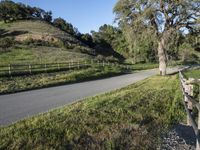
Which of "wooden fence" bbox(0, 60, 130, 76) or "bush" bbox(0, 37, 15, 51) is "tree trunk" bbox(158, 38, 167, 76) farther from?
"bush" bbox(0, 37, 15, 51)

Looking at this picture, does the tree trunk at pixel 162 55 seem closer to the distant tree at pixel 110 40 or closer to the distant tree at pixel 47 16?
the distant tree at pixel 110 40

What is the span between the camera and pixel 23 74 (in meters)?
29.3

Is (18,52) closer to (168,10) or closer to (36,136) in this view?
(168,10)

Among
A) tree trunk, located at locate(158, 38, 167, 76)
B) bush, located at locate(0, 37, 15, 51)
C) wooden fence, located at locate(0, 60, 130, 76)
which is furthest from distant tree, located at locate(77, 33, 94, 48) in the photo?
tree trunk, located at locate(158, 38, 167, 76)

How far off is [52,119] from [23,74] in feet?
68.6

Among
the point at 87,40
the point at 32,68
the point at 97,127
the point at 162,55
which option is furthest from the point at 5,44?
the point at 97,127

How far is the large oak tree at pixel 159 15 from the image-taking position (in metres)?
28.5

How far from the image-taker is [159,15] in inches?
1166

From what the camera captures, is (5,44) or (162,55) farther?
(5,44)

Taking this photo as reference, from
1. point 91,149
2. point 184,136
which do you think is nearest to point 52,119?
point 91,149

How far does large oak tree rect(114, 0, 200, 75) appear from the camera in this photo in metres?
28.5

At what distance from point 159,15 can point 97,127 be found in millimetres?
23096

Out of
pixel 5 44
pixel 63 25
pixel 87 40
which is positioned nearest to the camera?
pixel 5 44

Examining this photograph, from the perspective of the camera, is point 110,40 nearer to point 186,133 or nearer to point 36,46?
point 36,46
